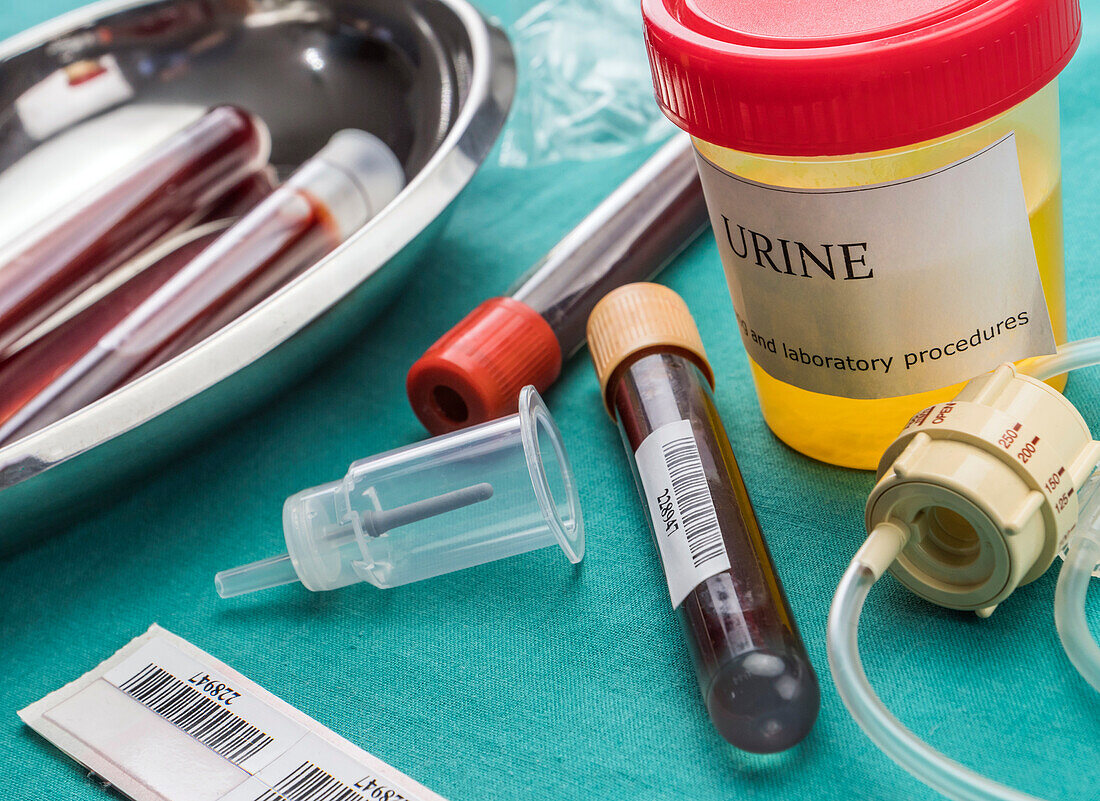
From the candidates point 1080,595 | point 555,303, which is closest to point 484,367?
point 555,303

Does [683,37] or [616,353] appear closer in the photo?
[683,37]

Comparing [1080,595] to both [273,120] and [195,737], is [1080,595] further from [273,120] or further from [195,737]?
[273,120]

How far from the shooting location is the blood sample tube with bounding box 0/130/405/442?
0.54 meters

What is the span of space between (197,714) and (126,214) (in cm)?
34

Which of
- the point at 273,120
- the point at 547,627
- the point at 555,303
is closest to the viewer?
the point at 547,627

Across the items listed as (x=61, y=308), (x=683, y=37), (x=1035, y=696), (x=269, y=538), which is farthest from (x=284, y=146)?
(x=1035, y=696)

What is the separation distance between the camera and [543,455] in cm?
47

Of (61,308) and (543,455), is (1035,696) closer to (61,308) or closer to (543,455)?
(543,455)

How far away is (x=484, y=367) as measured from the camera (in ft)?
1.69

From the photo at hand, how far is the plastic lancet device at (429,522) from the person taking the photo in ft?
1.52

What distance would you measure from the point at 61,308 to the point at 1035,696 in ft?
1.79

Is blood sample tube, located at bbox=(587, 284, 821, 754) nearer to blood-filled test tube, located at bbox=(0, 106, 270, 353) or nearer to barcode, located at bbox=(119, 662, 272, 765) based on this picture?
barcode, located at bbox=(119, 662, 272, 765)

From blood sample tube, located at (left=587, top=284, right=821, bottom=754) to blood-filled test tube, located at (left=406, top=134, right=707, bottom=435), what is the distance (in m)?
0.03

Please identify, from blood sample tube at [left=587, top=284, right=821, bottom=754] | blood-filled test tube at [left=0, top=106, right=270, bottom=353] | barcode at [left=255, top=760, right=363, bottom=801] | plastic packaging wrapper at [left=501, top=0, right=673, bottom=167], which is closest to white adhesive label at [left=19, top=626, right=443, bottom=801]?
barcode at [left=255, top=760, right=363, bottom=801]
